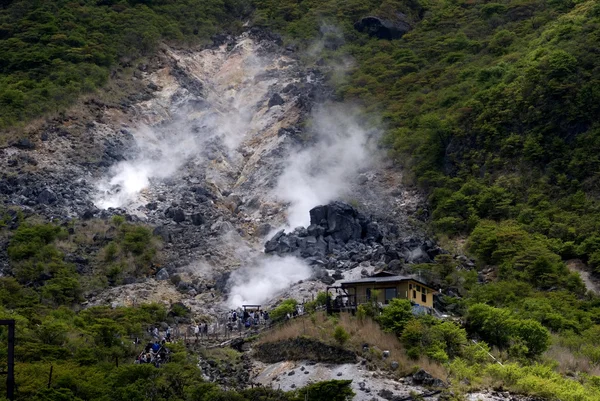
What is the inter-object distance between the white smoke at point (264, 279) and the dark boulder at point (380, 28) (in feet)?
164

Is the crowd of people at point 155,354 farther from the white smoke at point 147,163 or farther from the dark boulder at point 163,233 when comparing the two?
the white smoke at point 147,163

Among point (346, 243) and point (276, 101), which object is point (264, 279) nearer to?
point (346, 243)

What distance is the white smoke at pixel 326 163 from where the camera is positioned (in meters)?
75.1

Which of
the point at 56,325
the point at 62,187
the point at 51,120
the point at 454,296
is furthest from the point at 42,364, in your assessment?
the point at 51,120

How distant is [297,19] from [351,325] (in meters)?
67.4

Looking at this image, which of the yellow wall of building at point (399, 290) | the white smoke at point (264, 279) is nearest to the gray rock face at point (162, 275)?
the white smoke at point (264, 279)

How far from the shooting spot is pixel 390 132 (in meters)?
84.9

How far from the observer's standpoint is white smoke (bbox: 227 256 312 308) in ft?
196

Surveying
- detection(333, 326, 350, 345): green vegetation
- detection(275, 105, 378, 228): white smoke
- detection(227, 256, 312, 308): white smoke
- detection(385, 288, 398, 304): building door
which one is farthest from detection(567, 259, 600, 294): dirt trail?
detection(333, 326, 350, 345): green vegetation

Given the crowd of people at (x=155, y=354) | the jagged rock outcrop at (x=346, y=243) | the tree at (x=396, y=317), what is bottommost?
the crowd of people at (x=155, y=354)

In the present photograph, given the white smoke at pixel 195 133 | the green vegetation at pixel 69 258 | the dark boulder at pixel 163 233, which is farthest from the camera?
the white smoke at pixel 195 133

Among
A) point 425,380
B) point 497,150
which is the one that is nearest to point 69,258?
point 425,380

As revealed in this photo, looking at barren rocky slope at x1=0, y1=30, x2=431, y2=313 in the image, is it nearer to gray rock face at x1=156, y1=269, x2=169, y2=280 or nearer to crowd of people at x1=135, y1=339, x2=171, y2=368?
gray rock face at x1=156, y1=269, x2=169, y2=280

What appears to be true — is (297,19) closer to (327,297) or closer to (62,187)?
(62,187)
